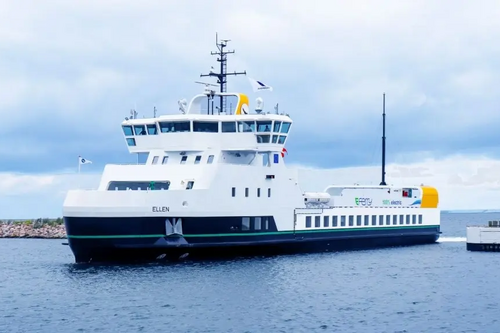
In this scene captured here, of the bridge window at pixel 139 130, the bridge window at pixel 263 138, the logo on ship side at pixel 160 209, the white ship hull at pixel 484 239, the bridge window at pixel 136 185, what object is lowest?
the white ship hull at pixel 484 239

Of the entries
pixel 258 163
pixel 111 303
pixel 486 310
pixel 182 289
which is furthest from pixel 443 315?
pixel 258 163

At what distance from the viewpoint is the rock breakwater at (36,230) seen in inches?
3879

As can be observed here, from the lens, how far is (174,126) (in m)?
47.2

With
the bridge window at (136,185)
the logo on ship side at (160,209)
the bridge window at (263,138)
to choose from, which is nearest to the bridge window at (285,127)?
the bridge window at (263,138)

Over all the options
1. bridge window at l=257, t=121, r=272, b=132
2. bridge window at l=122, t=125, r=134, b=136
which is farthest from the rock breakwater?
bridge window at l=257, t=121, r=272, b=132

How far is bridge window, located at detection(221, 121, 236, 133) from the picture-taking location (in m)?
47.4

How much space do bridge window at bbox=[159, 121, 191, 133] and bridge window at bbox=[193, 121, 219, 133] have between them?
43cm

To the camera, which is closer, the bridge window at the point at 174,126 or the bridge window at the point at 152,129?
the bridge window at the point at 174,126

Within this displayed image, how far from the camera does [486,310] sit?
109 ft

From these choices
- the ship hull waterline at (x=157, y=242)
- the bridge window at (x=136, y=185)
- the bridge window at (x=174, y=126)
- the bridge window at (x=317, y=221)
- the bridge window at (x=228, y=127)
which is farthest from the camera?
the bridge window at (x=317, y=221)

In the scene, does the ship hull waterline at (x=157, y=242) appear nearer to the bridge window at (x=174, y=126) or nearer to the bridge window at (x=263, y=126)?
the bridge window at (x=263, y=126)

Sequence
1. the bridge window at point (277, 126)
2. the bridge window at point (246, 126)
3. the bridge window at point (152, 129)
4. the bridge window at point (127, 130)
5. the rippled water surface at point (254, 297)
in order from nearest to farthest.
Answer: the rippled water surface at point (254, 297), the bridge window at point (246, 126), the bridge window at point (152, 129), the bridge window at point (277, 126), the bridge window at point (127, 130)

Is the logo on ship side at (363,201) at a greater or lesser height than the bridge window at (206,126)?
lesser

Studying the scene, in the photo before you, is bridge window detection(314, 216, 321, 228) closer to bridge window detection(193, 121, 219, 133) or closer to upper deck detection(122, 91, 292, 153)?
upper deck detection(122, 91, 292, 153)
